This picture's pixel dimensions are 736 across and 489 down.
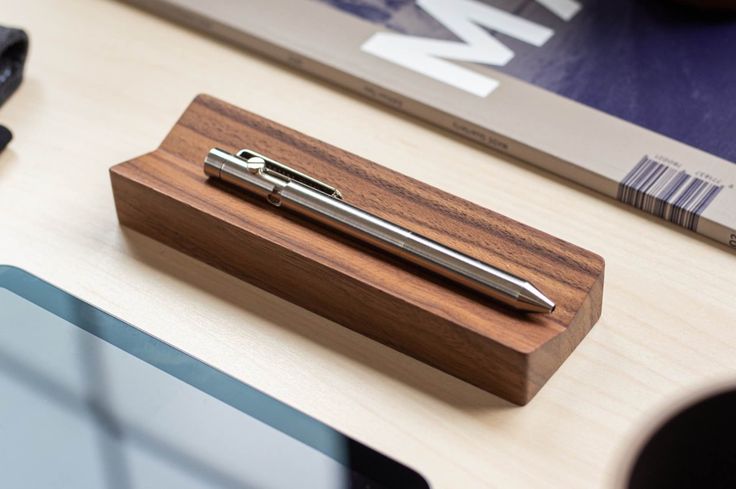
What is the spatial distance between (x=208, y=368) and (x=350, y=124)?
0.21m

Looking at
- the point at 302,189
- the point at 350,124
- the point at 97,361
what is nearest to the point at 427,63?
the point at 350,124

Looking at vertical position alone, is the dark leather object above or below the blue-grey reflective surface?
above

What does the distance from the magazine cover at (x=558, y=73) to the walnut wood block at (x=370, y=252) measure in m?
0.09

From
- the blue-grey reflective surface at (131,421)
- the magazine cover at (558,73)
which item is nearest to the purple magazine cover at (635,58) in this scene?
the magazine cover at (558,73)

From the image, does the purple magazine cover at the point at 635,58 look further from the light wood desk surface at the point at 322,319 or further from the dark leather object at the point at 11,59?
the dark leather object at the point at 11,59

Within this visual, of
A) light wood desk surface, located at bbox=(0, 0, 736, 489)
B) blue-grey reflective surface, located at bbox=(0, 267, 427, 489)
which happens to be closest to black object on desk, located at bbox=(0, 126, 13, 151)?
light wood desk surface, located at bbox=(0, 0, 736, 489)

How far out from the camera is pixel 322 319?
547 millimetres

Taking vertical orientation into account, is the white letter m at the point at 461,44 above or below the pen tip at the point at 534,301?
above

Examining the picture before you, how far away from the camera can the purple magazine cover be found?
0.65 metres

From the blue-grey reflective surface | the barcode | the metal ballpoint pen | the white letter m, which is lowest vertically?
the blue-grey reflective surface

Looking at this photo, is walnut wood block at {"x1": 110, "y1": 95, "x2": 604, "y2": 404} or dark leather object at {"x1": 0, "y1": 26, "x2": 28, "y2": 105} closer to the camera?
walnut wood block at {"x1": 110, "y1": 95, "x2": 604, "y2": 404}

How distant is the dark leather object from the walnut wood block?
14cm

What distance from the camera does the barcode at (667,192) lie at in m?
0.59

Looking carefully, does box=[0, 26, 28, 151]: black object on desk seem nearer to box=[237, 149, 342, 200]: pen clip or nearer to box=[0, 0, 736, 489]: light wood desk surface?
box=[0, 0, 736, 489]: light wood desk surface
